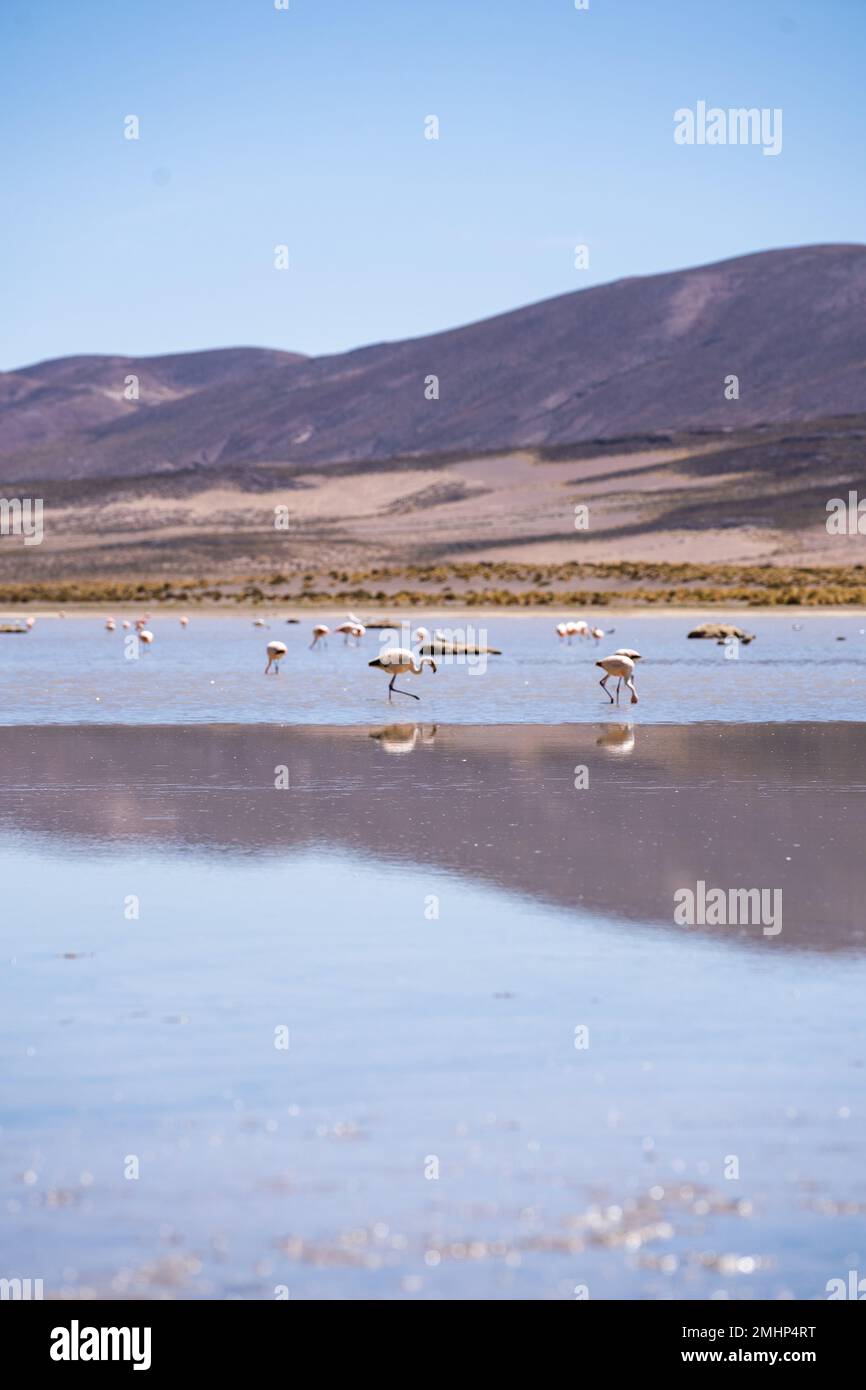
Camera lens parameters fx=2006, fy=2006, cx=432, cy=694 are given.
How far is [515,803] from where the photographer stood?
12.7 metres

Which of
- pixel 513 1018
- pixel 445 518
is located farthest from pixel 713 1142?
pixel 445 518

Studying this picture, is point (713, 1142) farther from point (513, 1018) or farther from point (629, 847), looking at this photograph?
point (629, 847)

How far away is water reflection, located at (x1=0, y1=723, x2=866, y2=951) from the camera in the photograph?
974cm

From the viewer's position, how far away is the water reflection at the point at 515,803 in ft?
32.0

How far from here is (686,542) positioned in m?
88.2

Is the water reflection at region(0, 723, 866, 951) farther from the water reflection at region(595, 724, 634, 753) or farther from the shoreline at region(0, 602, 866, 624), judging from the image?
the shoreline at region(0, 602, 866, 624)

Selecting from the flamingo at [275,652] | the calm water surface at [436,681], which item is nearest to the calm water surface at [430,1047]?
the calm water surface at [436,681]

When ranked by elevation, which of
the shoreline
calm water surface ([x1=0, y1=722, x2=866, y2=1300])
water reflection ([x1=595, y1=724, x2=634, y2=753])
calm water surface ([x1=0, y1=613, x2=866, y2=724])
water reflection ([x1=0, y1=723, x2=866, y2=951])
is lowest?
calm water surface ([x1=0, y1=722, x2=866, y2=1300])

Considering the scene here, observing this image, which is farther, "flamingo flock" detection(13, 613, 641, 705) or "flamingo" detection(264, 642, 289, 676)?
"flamingo" detection(264, 642, 289, 676)

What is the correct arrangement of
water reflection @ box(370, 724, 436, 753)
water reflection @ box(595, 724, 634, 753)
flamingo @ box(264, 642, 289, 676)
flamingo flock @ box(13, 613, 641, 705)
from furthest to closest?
flamingo @ box(264, 642, 289, 676), flamingo flock @ box(13, 613, 641, 705), water reflection @ box(370, 724, 436, 753), water reflection @ box(595, 724, 634, 753)

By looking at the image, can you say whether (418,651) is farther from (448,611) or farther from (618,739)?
(448,611)

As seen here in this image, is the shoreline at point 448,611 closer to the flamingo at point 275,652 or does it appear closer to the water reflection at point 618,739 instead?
the flamingo at point 275,652

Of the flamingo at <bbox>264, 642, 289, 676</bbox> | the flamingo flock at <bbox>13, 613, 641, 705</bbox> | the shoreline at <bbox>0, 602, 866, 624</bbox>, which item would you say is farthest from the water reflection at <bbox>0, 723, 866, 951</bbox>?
the shoreline at <bbox>0, 602, 866, 624</bbox>

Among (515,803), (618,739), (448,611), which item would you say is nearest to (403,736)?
(618,739)
